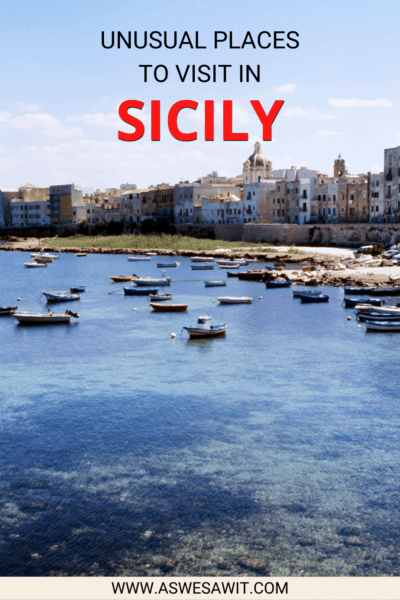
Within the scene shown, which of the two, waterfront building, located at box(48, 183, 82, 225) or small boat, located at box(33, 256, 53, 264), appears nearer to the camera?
small boat, located at box(33, 256, 53, 264)

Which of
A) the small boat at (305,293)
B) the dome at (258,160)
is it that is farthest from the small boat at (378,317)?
the dome at (258,160)

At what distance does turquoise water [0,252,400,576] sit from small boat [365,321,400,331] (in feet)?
6.20

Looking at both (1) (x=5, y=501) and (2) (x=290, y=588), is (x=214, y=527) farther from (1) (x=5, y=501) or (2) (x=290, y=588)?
(1) (x=5, y=501)

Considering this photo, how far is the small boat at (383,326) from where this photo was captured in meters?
46.9

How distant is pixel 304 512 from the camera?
63.5 feet

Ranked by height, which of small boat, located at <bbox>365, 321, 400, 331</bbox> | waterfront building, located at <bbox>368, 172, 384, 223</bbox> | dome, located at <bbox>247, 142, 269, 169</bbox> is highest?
dome, located at <bbox>247, 142, 269, 169</bbox>

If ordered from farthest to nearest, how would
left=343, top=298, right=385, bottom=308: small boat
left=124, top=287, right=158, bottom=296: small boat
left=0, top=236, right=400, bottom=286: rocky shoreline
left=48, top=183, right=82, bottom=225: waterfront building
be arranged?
left=48, top=183, right=82, bottom=225: waterfront building, left=0, top=236, right=400, bottom=286: rocky shoreline, left=124, top=287, right=158, bottom=296: small boat, left=343, top=298, right=385, bottom=308: small boat

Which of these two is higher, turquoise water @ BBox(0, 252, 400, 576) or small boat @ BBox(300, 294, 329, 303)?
small boat @ BBox(300, 294, 329, 303)

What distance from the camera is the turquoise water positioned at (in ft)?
56.7

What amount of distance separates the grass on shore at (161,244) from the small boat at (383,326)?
176ft

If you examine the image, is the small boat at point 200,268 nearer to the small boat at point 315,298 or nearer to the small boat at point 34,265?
the small boat at point 34,265

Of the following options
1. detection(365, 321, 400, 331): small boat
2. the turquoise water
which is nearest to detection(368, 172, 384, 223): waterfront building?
detection(365, 321, 400, 331): small boat

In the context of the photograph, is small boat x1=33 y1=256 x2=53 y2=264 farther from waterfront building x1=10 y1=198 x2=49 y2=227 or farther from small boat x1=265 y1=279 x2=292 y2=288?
waterfront building x1=10 y1=198 x2=49 y2=227

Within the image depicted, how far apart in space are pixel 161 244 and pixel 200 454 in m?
104
